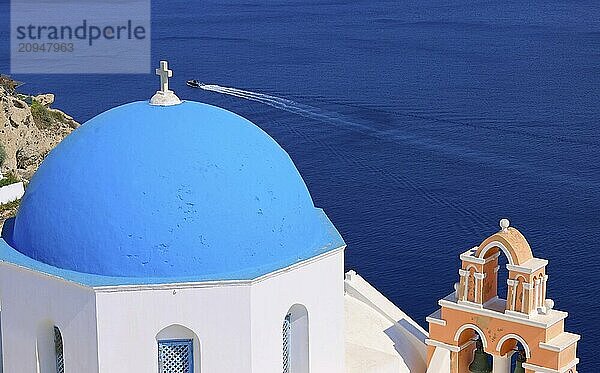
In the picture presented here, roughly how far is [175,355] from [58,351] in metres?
1.05

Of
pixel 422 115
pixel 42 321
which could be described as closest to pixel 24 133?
pixel 422 115

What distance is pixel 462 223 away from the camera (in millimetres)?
27672

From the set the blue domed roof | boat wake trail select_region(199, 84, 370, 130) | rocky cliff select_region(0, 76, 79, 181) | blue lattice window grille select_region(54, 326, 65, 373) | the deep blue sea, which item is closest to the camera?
the blue domed roof

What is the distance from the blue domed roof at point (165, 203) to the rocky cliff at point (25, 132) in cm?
2079

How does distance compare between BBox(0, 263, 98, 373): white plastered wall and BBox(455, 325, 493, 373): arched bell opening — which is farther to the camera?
BBox(455, 325, 493, 373): arched bell opening

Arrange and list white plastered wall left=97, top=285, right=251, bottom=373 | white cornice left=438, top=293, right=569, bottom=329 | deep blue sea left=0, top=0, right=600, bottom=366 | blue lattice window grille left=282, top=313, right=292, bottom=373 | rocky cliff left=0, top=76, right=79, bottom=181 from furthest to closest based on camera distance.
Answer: rocky cliff left=0, top=76, right=79, bottom=181 < deep blue sea left=0, top=0, right=600, bottom=366 < white cornice left=438, top=293, right=569, bottom=329 < blue lattice window grille left=282, top=313, right=292, bottom=373 < white plastered wall left=97, top=285, right=251, bottom=373

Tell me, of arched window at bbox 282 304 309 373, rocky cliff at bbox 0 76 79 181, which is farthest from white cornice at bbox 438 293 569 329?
rocky cliff at bbox 0 76 79 181

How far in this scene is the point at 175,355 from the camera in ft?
27.0

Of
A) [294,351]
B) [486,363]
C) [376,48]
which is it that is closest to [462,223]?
[486,363]

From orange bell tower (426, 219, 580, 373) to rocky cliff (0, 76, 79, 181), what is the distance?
20438 millimetres

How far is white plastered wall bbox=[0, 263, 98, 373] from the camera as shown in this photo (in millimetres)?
8039

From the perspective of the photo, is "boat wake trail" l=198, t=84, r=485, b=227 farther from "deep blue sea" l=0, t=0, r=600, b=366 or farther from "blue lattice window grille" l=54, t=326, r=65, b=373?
"blue lattice window grille" l=54, t=326, r=65, b=373

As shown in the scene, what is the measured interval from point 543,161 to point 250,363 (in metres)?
25.4

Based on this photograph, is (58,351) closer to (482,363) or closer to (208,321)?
(208,321)
